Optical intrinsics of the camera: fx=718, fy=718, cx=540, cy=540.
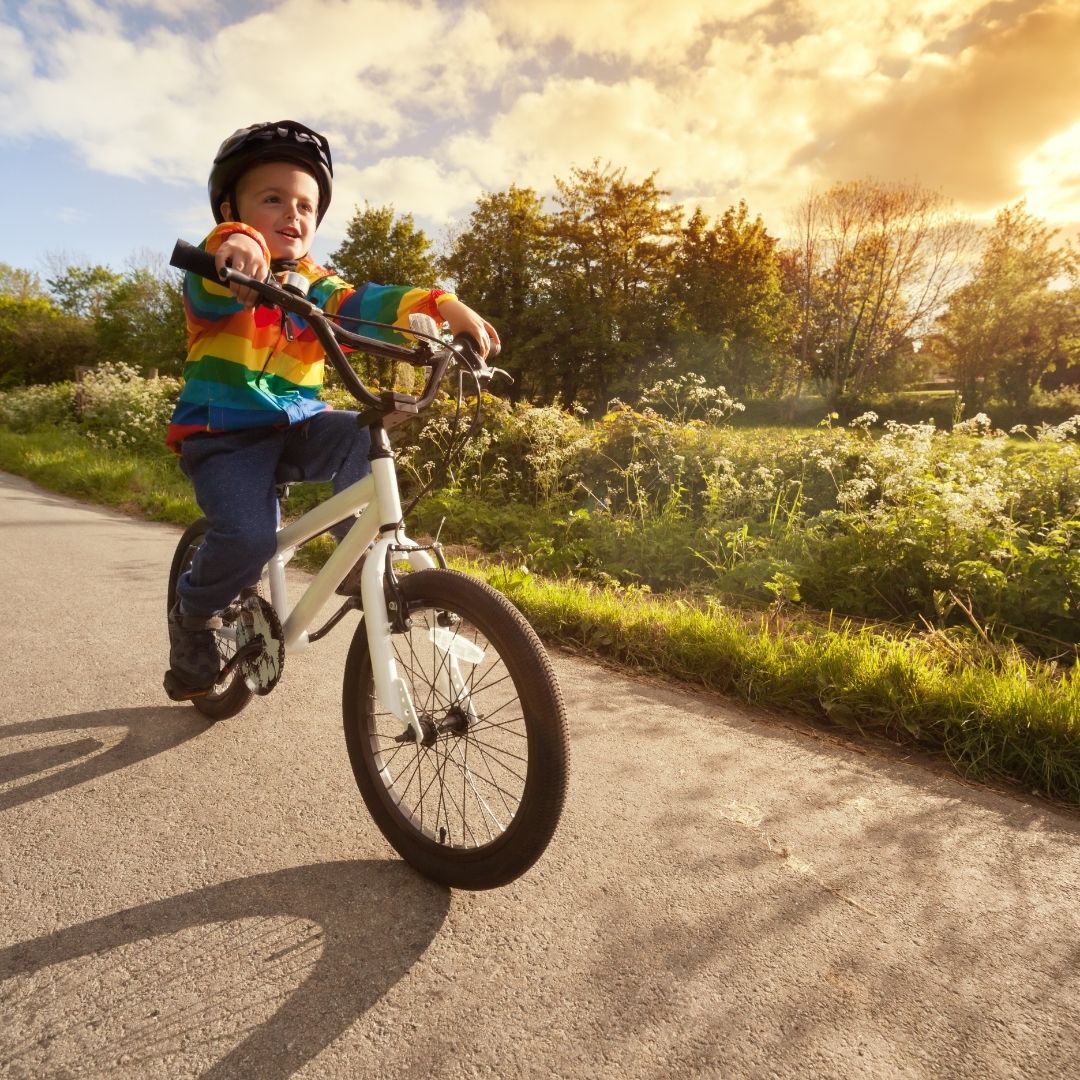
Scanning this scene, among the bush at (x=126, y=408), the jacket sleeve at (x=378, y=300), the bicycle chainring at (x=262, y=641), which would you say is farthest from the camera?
the bush at (x=126, y=408)

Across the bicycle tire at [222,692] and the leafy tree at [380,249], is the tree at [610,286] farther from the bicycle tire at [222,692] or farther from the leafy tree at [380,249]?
the bicycle tire at [222,692]

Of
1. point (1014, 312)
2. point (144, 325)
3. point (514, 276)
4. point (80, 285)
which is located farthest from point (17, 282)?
point (1014, 312)

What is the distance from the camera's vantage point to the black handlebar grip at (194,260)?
1655mm

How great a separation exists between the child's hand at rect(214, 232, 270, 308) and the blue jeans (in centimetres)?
61

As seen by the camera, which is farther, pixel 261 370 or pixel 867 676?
pixel 867 676

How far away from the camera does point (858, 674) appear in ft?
10.5

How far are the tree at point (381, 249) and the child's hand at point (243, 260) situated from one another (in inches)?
1068

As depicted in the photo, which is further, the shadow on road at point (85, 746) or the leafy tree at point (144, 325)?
the leafy tree at point (144, 325)

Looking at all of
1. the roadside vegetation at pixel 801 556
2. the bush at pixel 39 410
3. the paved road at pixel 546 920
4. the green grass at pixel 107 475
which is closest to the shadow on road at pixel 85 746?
the paved road at pixel 546 920

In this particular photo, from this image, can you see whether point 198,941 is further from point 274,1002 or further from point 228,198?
point 228,198

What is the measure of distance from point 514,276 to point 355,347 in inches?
1157

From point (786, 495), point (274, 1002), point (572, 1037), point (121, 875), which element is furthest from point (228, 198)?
point (786, 495)

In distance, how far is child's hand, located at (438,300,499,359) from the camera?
2104 mm

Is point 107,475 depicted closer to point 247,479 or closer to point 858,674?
point 247,479
